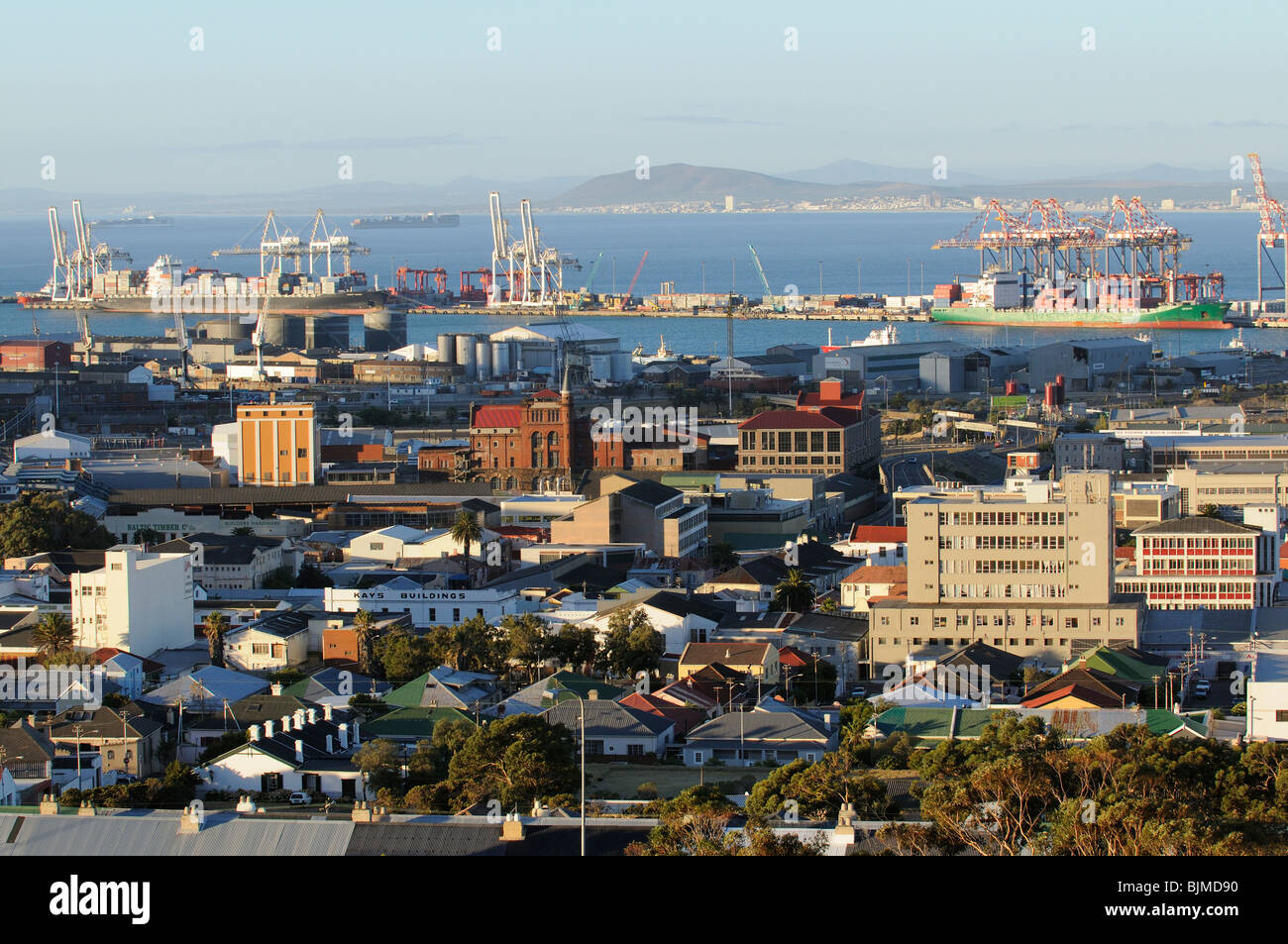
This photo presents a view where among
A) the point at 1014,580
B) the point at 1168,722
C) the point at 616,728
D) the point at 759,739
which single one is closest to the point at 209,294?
the point at 1014,580

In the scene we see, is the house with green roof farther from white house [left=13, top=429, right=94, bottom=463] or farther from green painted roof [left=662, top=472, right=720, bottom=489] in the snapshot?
white house [left=13, top=429, right=94, bottom=463]

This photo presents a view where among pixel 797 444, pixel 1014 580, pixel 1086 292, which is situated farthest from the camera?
pixel 1086 292

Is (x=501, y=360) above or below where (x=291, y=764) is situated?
above

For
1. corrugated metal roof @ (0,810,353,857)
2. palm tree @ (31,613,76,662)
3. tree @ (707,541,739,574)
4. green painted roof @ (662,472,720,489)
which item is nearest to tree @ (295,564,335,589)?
palm tree @ (31,613,76,662)

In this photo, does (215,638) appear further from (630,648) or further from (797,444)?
(797,444)

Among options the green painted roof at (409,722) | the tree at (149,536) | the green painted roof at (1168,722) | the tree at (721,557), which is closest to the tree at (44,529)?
the tree at (149,536)

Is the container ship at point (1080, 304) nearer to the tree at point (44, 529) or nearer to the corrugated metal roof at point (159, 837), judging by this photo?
the tree at point (44, 529)
